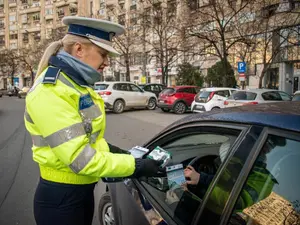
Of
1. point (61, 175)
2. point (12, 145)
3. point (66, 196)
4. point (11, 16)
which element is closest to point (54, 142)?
point (61, 175)

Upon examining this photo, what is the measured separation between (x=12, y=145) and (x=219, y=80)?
2351 centimetres

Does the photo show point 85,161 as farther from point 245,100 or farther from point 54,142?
point 245,100

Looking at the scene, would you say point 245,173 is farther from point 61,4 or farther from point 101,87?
A: point 61,4

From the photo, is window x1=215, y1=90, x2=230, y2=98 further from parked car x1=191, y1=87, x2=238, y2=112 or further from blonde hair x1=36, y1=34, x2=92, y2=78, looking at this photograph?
blonde hair x1=36, y1=34, x2=92, y2=78

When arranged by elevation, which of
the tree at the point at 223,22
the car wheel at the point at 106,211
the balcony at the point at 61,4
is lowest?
the car wheel at the point at 106,211

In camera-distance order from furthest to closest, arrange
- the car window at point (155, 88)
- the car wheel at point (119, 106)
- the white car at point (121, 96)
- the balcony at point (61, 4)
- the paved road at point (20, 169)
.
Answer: the balcony at point (61, 4), the car window at point (155, 88), the car wheel at point (119, 106), the white car at point (121, 96), the paved road at point (20, 169)

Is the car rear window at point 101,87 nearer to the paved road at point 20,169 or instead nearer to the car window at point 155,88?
the paved road at point 20,169

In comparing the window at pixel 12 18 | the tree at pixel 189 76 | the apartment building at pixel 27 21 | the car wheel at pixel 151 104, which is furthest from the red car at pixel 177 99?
the window at pixel 12 18

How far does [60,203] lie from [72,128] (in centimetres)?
53

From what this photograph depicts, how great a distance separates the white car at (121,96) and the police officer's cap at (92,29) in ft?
45.6

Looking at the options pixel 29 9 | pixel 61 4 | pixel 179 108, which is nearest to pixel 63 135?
pixel 179 108

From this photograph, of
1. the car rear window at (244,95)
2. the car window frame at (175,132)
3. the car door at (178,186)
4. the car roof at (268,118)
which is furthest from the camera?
the car rear window at (244,95)

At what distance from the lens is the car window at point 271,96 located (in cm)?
1211

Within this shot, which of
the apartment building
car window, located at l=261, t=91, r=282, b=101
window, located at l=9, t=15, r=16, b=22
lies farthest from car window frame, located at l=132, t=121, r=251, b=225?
window, located at l=9, t=15, r=16, b=22
